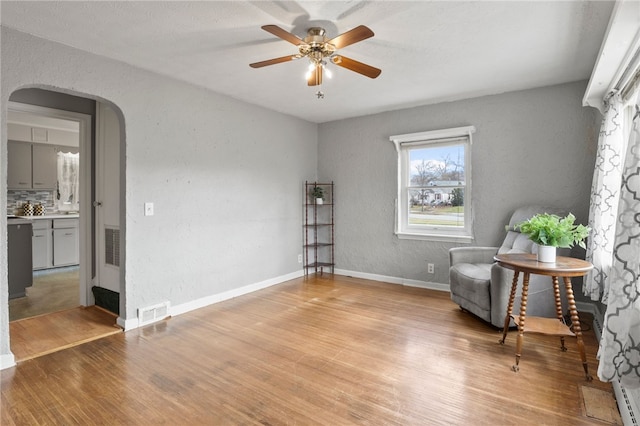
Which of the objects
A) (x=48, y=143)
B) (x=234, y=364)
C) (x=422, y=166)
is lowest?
(x=234, y=364)

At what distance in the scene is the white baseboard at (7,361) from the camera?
233cm

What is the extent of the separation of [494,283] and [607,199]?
44.5 inches

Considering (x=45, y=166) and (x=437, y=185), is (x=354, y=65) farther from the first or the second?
(x=45, y=166)

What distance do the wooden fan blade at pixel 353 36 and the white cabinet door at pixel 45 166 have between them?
5.97m

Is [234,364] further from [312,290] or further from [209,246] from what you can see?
[312,290]

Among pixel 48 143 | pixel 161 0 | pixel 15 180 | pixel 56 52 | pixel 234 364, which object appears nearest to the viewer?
pixel 161 0

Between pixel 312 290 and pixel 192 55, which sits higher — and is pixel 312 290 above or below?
below

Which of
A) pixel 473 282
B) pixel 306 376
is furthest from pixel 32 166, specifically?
pixel 473 282

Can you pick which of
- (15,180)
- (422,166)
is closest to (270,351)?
(422,166)

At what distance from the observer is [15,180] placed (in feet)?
17.8

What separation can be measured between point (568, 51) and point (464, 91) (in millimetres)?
1153

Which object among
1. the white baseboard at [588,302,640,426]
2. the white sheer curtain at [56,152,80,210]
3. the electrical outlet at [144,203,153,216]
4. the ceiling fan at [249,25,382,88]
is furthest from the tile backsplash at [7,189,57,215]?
the white baseboard at [588,302,640,426]

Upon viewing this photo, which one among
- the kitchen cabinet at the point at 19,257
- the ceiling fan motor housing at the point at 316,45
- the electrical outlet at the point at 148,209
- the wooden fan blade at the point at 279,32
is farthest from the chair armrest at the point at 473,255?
the kitchen cabinet at the point at 19,257

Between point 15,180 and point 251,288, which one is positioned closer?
point 251,288
